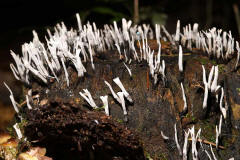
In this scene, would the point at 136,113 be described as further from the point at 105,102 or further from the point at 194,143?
the point at 194,143

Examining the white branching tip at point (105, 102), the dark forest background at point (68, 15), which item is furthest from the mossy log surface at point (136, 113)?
the dark forest background at point (68, 15)

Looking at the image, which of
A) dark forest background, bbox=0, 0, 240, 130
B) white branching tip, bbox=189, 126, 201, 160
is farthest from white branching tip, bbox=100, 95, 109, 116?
dark forest background, bbox=0, 0, 240, 130

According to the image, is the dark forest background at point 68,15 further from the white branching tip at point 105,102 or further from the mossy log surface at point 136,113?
the white branching tip at point 105,102

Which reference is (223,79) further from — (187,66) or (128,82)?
(128,82)

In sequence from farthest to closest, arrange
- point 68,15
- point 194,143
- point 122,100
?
1. point 68,15
2. point 122,100
3. point 194,143

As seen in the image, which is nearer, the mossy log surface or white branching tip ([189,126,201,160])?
white branching tip ([189,126,201,160])

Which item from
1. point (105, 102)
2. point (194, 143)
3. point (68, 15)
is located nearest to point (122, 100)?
point (105, 102)

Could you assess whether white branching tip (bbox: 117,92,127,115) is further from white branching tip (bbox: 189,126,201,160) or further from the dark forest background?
the dark forest background
